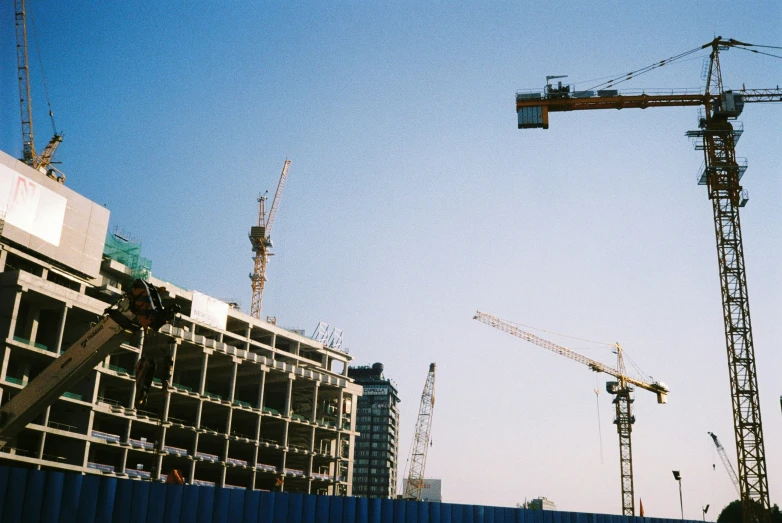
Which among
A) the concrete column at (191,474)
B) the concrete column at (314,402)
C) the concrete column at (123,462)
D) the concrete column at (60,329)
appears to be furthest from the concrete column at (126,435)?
the concrete column at (314,402)

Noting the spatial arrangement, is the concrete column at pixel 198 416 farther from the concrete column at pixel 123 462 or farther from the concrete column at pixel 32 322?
the concrete column at pixel 32 322

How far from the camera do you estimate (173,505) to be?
28.0 meters

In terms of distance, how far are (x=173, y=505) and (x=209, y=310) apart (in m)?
77.0

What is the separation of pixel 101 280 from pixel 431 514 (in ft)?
235

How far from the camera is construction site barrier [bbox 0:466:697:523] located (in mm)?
25719

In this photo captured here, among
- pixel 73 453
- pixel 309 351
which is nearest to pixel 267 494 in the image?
pixel 73 453

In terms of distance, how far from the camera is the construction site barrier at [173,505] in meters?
25.7

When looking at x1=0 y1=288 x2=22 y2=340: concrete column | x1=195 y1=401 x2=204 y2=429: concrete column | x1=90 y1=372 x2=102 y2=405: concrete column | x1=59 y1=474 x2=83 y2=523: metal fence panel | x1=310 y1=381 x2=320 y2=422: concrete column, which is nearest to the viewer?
x1=59 y1=474 x2=83 y2=523: metal fence panel

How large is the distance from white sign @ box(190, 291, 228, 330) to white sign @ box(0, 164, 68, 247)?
2316 centimetres

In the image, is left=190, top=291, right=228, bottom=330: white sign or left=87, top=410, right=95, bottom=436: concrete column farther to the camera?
left=190, top=291, right=228, bottom=330: white sign

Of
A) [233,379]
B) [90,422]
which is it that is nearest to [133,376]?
[90,422]

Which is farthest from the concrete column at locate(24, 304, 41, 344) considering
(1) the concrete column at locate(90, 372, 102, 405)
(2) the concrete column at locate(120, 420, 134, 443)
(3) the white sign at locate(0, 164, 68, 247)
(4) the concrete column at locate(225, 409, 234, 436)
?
(4) the concrete column at locate(225, 409, 234, 436)

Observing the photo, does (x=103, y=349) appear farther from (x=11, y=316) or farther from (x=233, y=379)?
(x=233, y=379)

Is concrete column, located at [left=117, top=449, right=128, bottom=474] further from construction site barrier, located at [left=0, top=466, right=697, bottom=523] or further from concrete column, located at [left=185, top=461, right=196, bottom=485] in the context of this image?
construction site barrier, located at [left=0, top=466, right=697, bottom=523]
